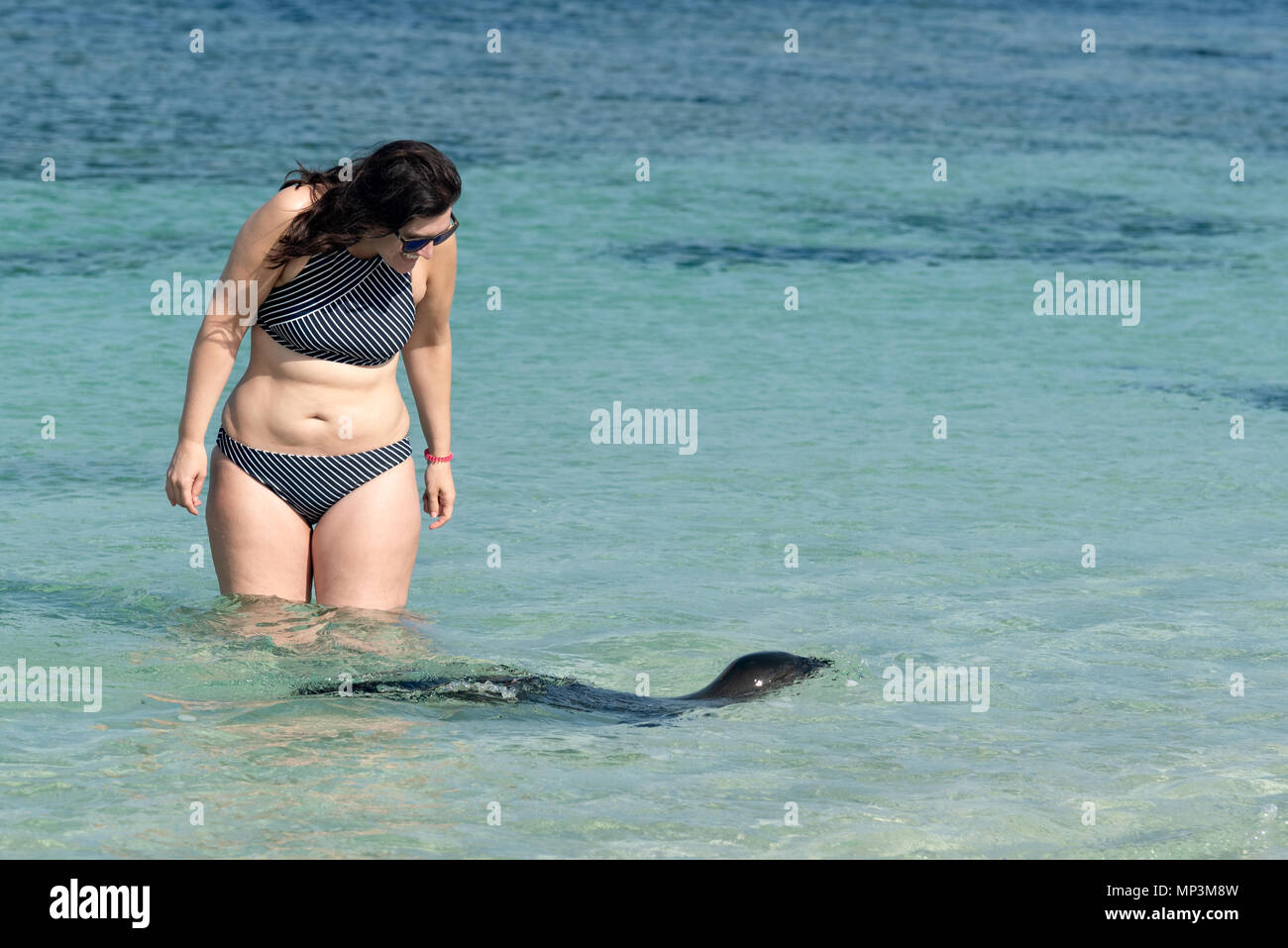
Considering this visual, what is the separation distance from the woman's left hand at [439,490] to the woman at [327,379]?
Answer: 173 mm

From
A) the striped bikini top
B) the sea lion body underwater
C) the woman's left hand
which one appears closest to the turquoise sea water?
the sea lion body underwater

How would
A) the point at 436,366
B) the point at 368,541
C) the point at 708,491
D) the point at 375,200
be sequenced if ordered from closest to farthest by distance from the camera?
the point at 375,200 → the point at 368,541 → the point at 436,366 → the point at 708,491

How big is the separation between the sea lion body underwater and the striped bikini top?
1068mm

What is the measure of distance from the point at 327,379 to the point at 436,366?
41 cm

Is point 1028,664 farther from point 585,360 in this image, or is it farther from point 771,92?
point 771,92

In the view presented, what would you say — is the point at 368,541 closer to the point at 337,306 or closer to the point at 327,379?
the point at 327,379

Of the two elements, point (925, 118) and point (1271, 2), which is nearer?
point (925, 118)

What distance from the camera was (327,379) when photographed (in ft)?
16.1

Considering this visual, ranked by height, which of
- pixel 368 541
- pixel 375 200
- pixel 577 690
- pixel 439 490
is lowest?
pixel 577 690

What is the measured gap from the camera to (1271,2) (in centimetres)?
3588

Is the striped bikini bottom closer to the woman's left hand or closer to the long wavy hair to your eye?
the woman's left hand

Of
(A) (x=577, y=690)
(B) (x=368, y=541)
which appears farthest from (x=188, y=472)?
(A) (x=577, y=690)
